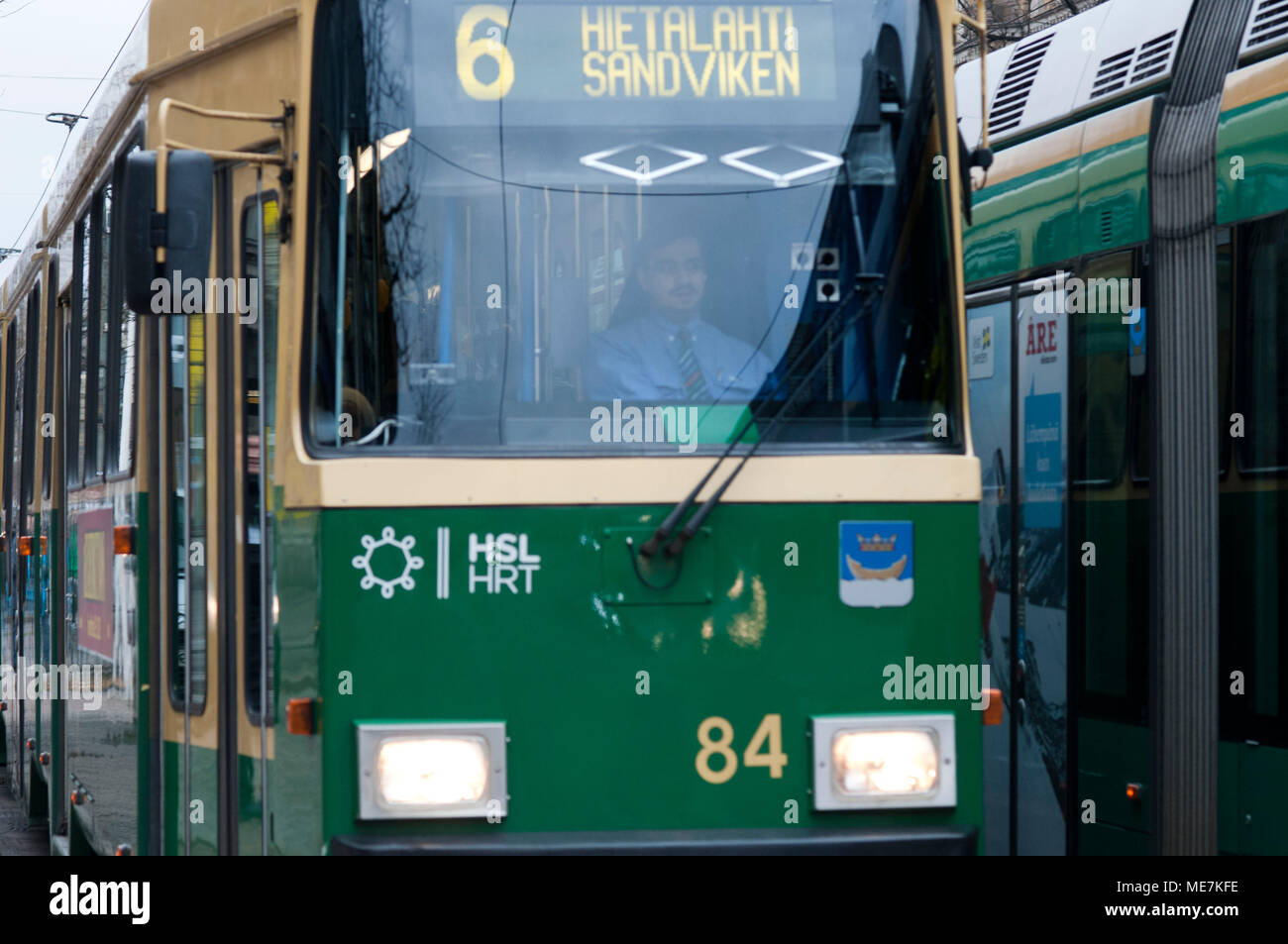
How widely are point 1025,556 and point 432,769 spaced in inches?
150

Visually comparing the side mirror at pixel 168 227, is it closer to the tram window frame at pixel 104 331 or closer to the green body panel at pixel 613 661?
the green body panel at pixel 613 661

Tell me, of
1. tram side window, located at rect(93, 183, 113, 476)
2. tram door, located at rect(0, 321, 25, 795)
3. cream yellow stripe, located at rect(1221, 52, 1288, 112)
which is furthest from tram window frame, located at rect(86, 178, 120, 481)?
cream yellow stripe, located at rect(1221, 52, 1288, 112)

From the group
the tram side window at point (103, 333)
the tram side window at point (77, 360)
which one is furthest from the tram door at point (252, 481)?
the tram side window at point (77, 360)

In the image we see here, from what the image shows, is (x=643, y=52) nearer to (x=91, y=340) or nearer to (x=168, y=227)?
(x=168, y=227)

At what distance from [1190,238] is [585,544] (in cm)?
320

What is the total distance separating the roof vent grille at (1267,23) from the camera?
244 inches

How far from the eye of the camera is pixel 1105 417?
6.98 metres

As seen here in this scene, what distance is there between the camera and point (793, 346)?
4574 mm

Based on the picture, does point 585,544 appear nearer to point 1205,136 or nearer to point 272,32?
point 272,32

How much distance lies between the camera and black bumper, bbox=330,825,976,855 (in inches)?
172

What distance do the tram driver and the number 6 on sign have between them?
2.75 ft

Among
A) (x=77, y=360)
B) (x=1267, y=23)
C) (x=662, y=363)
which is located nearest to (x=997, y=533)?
(x=1267, y=23)
